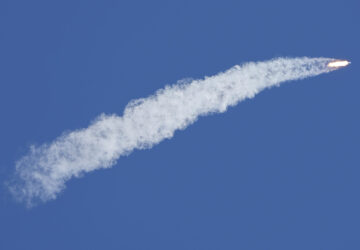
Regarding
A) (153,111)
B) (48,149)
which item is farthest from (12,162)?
(153,111)

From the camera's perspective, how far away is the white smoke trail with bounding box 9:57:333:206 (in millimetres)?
10320

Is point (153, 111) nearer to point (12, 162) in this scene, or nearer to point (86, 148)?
point (86, 148)

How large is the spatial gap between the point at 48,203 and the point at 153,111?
8.04 feet

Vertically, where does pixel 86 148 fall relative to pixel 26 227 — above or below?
above

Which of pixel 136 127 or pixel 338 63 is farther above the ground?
pixel 136 127

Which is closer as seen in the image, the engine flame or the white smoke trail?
the white smoke trail

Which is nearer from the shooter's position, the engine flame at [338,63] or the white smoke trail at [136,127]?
the white smoke trail at [136,127]

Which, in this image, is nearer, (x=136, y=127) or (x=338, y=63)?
(x=136, y=127)

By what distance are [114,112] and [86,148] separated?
0.80m

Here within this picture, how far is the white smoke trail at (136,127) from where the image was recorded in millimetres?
10320

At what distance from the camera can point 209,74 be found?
1039 cm

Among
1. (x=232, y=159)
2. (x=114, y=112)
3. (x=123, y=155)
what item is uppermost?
(x=114, y=112)

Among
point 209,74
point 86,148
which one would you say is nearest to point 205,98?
point 209,74

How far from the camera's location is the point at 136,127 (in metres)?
10.3
